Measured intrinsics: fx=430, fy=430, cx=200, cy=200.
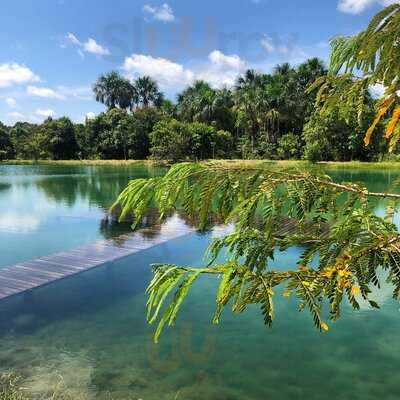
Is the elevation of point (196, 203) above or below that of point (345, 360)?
above

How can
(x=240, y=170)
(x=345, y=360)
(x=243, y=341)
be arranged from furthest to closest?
(x=243, y=341) < (x=345, y=360) < (x=240, y=170)

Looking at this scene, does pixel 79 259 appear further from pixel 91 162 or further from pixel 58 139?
pixel 58 139

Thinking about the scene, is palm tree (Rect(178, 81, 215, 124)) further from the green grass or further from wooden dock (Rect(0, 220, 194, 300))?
wooden dock (Rect(0, 220, 194, 300))

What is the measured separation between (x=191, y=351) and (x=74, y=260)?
5281 millimetres

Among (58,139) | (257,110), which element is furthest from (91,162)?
(257,110)

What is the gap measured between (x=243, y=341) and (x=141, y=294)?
8.94ft

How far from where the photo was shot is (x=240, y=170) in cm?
213

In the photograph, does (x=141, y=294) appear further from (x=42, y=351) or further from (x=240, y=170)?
(x=240, y=170)

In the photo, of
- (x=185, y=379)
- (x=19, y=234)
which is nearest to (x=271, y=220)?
(x=185, y=379)

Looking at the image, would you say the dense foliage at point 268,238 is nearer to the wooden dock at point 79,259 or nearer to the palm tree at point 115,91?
the wooden dock at point 79,259

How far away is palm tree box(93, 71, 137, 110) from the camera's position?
3068 inches

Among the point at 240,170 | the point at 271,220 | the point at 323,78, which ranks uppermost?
the point at 323,78

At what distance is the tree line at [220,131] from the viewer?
47031 millimetres

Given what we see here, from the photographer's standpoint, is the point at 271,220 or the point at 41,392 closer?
the point at 271,220
